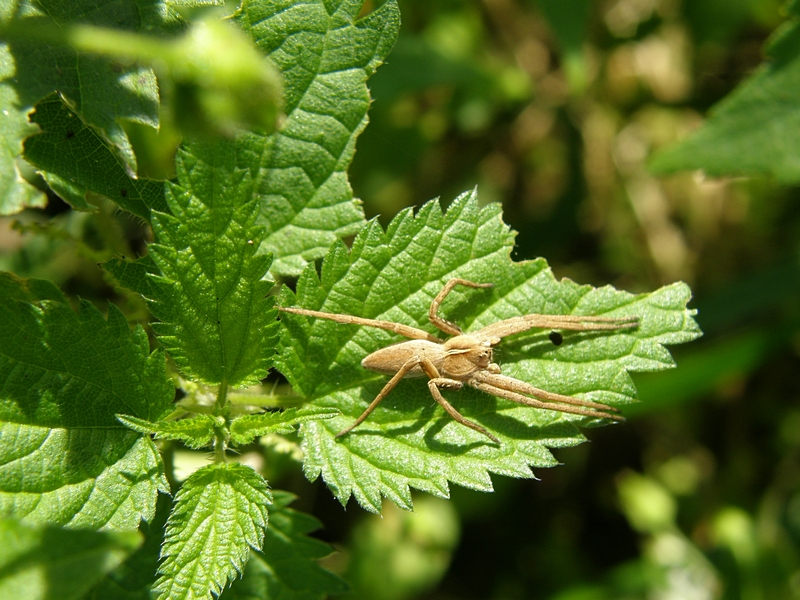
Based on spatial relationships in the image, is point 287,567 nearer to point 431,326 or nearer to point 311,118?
point 431,326

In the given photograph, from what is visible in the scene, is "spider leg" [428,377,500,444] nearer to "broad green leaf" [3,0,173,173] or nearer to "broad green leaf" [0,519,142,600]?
"broad green leaf" [0,519,142,600]

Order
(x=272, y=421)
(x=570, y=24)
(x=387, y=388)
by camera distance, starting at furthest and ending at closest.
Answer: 1. (x=570, y=24)
2. (x=387, y=388)
3. (x=272, y=421)

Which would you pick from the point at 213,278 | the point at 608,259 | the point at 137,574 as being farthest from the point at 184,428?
the point at 608,259

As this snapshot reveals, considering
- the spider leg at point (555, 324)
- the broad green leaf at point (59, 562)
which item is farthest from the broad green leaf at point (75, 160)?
the spider leg at point (555, 324)

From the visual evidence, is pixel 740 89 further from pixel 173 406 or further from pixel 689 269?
pixel 173 406

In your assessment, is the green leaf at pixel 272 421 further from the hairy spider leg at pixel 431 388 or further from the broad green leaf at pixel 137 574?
the broad green leaf at pixel 137 574

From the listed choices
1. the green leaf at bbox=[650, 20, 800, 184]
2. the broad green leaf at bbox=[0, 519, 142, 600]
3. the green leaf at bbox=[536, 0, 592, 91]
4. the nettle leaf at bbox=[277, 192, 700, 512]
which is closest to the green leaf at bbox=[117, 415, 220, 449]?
the nettle leaf at bbox=[277, 192, 700, 512]
